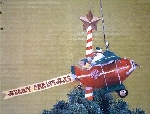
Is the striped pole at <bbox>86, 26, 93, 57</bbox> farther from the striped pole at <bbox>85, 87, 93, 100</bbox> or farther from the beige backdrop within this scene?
the striped pole at <bbox>85, 87, 93, 100</bbox>

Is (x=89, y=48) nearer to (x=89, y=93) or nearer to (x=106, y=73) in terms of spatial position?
(x=106, y=73)

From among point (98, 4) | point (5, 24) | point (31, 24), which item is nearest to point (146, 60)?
point (98, 4)

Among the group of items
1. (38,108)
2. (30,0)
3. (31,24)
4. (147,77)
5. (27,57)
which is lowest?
(38,108)

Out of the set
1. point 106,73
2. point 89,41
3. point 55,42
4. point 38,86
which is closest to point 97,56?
point 106,73

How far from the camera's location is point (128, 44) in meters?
3.94

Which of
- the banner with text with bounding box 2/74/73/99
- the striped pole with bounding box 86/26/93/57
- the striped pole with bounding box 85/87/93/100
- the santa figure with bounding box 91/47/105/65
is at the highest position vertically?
the striped pole with bounding box 86/26/93/57

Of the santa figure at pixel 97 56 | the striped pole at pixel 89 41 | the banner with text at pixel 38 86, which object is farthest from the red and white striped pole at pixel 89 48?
the banner with text at pixel 38 86

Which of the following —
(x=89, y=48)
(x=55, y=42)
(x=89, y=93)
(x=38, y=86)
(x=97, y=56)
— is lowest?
(x=89, y=93)

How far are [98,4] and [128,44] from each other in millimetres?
586

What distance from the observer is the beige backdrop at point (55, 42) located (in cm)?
384

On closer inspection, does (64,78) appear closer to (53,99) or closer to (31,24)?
(53,99)

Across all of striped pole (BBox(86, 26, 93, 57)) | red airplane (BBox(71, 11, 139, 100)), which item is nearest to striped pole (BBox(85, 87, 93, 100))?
red airplane (BBox(71, 11, 139, 100))

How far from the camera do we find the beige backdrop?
384 centimetres

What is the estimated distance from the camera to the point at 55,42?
3.92 metres
